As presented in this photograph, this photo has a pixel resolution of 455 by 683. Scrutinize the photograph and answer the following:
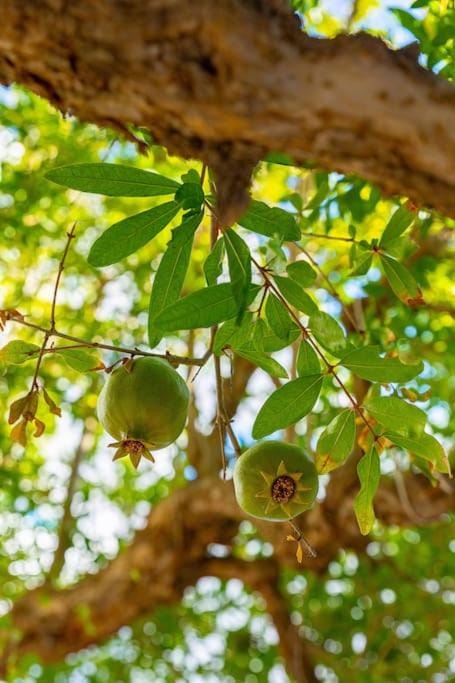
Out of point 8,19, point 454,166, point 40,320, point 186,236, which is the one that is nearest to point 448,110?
point 454,166

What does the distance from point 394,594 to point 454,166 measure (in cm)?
525

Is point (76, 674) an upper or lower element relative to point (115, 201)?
lower

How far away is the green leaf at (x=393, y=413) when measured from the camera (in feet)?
5.62

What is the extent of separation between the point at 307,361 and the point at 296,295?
0.68 ft

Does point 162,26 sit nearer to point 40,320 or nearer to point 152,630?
point 40,320

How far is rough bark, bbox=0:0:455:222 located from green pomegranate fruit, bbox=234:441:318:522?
910 millimetres

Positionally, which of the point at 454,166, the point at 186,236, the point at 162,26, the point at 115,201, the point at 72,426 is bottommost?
the point at 454,166

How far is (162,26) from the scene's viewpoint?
2.97 feet

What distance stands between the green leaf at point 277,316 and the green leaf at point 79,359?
1.44 feet

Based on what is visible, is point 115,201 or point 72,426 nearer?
point 115,201

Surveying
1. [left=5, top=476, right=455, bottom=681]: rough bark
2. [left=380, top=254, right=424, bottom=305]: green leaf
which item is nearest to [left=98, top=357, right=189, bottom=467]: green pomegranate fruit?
[left=380, top=254, right=424, bottom=305]: green leaf

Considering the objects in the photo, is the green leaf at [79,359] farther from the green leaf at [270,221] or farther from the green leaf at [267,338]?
the green leaf at [270,221]

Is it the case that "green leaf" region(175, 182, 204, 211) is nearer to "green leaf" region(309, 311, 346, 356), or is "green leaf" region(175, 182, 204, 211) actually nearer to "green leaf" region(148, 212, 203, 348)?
"green leaf" region(148, 212, 203, 348)

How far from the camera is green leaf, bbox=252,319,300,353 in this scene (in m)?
1.75
